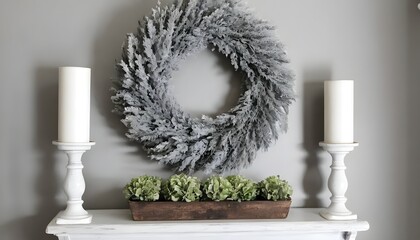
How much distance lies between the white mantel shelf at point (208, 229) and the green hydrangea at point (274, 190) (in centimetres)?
7

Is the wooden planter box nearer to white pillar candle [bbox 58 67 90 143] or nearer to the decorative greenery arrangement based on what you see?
the decorative greenery arrangement

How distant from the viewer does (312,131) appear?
1683 mm

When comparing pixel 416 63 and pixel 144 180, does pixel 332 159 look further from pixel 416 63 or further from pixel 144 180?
pixel 144 180

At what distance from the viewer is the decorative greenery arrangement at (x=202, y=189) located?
146 centimetres

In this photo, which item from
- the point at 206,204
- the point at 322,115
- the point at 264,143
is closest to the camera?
the point at 206,204

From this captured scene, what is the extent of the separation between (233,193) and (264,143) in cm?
21

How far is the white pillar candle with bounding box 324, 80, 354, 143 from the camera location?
60.9 inches

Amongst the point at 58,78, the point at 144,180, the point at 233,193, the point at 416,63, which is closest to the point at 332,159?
the point at 233,193

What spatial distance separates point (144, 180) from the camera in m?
1.50

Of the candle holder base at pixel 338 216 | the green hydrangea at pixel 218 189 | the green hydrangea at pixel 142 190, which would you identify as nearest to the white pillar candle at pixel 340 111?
the candle holder base at pixel 338 216

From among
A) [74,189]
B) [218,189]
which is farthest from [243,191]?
[74,189]

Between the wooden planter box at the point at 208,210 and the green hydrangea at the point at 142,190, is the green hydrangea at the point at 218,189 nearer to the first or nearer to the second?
the wooden planter box at the point at 208,210

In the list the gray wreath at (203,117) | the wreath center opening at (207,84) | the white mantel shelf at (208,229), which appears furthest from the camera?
the wreath center opening at (207,84)

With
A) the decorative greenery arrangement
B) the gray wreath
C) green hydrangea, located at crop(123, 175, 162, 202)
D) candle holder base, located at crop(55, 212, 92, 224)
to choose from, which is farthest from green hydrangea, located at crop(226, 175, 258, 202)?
candle holder base, located at crop(55, 212, 92, 224)
